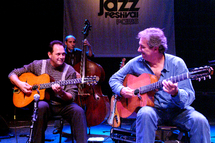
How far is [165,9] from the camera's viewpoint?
20.5ft

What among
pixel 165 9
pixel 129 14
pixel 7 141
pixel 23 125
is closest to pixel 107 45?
pixel 129 14

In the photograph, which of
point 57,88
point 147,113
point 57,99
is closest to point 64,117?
point 57,99

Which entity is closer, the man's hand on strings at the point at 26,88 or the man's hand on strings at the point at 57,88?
the man's hand on strings at the point at 57,88

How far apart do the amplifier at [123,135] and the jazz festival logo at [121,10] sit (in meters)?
3.91

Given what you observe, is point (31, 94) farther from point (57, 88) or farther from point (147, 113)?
point (147, 113)

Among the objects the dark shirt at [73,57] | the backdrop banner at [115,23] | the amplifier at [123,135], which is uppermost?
the backdrop banner at [115,23]

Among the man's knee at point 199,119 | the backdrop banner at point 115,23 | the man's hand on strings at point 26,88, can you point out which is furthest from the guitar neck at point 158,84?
the backdrop banner at point 115,23

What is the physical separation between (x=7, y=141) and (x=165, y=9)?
4.98 metres

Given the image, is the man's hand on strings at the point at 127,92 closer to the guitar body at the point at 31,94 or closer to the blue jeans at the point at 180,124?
the blue jeans at the point at 180,124

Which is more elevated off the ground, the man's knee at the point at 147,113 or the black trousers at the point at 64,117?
the man's knee at the point at 147,113

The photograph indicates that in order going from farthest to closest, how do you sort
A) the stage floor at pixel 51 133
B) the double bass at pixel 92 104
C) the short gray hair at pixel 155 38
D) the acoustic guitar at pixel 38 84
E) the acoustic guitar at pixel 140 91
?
the stage floor at pixel 51 133
the double bass at pixel 92 104
the acoustic guitar at pixel 38 84
the short gray hair at pixel 155 38
the acoustic guitar at pixel 140 91

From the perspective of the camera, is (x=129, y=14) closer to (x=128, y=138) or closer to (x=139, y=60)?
(x=139, y=60)

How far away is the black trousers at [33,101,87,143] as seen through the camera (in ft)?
10.1

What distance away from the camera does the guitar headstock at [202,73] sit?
2.17 meters
